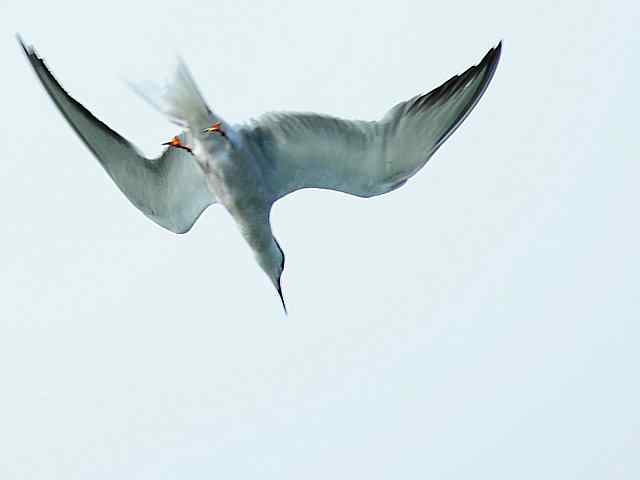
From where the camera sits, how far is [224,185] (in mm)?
6699

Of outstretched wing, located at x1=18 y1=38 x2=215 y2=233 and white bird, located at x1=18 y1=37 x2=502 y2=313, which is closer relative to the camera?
white bird, located at x1=18 y1=37 x2=502 y2=313

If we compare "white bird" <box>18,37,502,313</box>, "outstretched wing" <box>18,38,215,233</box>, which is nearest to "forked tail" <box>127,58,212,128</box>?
"white bird" <box>18,37,502,313</box>

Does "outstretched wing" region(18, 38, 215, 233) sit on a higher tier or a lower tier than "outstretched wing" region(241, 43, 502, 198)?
higher

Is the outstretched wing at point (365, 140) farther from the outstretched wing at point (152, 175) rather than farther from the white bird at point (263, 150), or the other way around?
the outstretched wing at point (152, 175)

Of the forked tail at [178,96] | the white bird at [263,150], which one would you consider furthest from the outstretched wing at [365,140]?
the forked tail at [178,96]

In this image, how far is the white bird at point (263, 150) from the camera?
21.4 feet

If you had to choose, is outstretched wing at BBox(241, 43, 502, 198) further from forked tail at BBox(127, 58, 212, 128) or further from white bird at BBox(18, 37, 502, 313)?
forked tail at BBox(127, 58, 212, 128)

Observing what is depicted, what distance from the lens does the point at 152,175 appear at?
23.9 feet

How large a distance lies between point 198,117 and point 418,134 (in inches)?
53.4

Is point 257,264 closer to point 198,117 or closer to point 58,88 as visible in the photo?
point 198,117

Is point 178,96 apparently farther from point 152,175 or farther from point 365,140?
point 365,140

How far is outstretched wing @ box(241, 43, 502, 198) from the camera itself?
6707 millimetres

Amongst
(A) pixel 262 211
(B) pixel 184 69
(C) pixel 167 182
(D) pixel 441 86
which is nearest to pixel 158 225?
(C) pixel 167 182

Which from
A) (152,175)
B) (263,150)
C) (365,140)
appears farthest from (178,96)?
(365,140)
